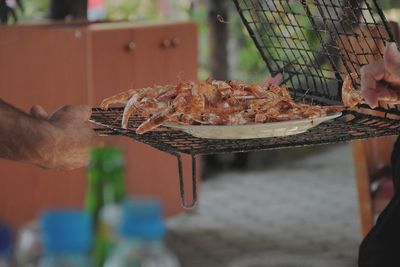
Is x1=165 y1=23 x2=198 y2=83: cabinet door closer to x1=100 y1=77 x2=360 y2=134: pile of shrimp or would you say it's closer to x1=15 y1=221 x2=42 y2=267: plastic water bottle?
x1=100 y1=77 x2=360 y2=134: pile of shrimp

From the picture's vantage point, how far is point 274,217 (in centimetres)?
571

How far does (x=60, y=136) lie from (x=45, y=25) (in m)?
3.10

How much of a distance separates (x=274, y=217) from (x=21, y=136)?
4064mm

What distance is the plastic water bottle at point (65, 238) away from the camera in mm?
827

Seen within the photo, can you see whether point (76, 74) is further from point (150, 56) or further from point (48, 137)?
point (48, 137)

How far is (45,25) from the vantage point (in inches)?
185

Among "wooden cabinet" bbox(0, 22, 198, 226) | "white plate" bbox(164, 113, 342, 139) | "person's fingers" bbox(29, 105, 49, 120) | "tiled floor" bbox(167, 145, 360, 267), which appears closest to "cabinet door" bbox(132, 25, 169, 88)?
"wooden cabinet" bbox(0, 22, 198, 226)

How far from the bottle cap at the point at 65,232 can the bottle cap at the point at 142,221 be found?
0.12 feet

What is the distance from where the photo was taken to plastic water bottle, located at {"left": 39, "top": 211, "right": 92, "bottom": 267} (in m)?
0.83

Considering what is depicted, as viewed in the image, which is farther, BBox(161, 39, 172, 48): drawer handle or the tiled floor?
BBox(161, 39, 172, 48): drawer handle

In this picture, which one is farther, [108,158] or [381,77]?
[381,77]

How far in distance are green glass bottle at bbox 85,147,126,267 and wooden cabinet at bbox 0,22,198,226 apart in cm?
317

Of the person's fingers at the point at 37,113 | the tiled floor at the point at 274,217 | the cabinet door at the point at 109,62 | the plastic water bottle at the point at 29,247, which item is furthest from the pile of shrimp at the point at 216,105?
the cabinet door at the point at 109,62

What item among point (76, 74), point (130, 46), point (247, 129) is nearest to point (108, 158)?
point (247, 129)
